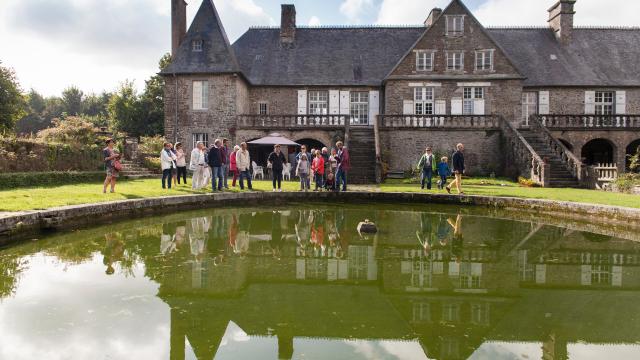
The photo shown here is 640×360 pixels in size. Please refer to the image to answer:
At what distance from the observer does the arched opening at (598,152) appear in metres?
28.8

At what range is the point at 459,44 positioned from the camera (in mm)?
26969

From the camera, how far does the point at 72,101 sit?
86.6 meters

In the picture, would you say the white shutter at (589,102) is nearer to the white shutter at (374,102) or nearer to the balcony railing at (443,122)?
the balcony railing at (443,122)

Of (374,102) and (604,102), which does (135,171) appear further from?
(604,102)

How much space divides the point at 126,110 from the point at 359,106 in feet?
86.7

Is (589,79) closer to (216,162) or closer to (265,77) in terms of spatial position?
(265,77)

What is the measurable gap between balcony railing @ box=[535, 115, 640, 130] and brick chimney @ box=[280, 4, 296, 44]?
1506 centimetres

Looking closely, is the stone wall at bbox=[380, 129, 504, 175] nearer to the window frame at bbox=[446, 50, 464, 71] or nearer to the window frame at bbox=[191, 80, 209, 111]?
the window frame at bbox=[446, 50, 464, 71]

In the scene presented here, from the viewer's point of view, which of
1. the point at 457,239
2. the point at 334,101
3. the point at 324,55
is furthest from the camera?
the point at 324,55

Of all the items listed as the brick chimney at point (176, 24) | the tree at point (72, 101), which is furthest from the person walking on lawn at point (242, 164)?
the tree at point (72, 101)

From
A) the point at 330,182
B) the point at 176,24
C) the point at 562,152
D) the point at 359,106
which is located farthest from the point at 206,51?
the point at 562,152

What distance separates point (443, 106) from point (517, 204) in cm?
1407

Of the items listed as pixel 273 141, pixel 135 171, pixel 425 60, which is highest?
pixel 425 60

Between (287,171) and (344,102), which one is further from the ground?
(344,102)
